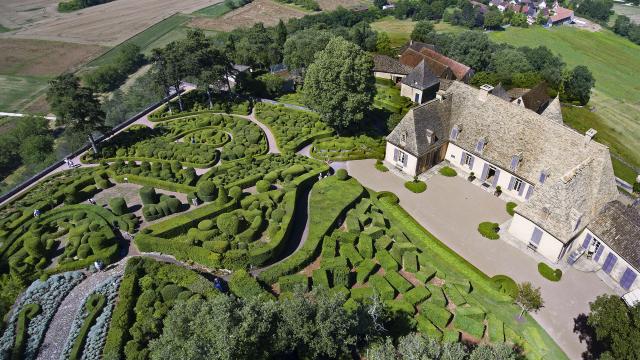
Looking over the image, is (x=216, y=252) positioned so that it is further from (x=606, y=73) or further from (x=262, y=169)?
(x=606, y=73)

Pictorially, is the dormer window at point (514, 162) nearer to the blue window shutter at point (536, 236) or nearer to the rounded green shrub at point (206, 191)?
the blue window shutter at point (536, 236)

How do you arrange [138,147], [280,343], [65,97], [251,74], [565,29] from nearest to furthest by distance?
[280,343] → [65,97] → [138,147] → [251,74] → [565,29]

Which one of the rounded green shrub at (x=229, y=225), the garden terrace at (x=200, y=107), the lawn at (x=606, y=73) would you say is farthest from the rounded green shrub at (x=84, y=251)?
the lawn at (x=606, y=73)

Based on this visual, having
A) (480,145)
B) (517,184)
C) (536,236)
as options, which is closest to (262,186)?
(480,145)

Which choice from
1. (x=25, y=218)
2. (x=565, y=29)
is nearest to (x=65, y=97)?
(x=25, y=218)

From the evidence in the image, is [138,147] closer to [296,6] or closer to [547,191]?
[547,191]

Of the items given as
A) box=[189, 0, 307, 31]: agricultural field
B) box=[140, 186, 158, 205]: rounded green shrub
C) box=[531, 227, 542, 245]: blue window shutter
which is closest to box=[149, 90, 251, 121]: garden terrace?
box=[140, 186, 158, 205]: rounded green shrub

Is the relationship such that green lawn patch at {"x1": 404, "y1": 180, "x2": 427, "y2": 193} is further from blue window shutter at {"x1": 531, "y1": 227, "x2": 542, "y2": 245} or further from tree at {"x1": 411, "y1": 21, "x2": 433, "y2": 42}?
tree at {"x1": 411, "y1": 21, "x2": 433, "y2": 42}
